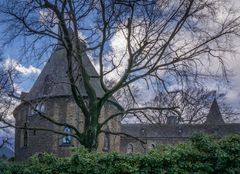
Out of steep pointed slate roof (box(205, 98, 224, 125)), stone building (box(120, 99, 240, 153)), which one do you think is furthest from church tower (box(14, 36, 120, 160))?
steep pointed slate roof (box(205, 98, 224, 125))

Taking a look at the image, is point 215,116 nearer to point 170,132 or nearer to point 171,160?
point 170,132

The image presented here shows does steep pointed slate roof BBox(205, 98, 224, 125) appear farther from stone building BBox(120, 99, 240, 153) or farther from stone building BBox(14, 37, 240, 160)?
stone building BBox(14, 37, 240, 160)

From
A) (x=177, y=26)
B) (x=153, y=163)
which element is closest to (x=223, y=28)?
(x=177, y=26)

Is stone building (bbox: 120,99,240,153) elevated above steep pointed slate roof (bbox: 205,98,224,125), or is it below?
below

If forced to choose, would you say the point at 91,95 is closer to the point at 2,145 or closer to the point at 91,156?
the point at 91,156

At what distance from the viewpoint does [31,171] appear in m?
15.3

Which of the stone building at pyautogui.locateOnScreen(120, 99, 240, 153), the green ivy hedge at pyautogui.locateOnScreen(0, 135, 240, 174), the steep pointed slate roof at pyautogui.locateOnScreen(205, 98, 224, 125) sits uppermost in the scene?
the steep pointed slate roof at pyautogui.locateOnScreen(205, 98, 224, 125)

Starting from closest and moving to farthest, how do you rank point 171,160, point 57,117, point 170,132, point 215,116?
point 171,160 < point 57,117 < point 215,116 < point 170,132

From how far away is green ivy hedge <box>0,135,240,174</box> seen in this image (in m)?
14.0

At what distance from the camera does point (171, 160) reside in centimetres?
1405

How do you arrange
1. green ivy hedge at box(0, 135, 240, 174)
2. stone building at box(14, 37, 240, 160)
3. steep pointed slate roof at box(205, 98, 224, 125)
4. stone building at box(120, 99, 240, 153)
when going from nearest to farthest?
green ivy hedge at box(0, 135, 240, 174), stone building at box(14, 37, 240, 160), steep pointed slate roof at box(205, 98, 224, 125), stone building at box(120, 99, 240, 153)

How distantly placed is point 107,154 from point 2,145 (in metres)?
28.0

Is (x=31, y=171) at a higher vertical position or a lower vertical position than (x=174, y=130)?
lower

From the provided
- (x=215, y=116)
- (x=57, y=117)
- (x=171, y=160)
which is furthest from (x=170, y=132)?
(x=171, y=160)
